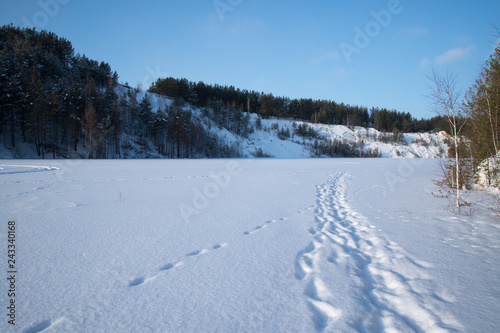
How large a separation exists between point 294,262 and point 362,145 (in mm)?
91269

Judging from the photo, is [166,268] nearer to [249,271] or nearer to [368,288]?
[249,271]

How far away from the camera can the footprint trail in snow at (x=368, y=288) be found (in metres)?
1.89

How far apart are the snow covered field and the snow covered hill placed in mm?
48093

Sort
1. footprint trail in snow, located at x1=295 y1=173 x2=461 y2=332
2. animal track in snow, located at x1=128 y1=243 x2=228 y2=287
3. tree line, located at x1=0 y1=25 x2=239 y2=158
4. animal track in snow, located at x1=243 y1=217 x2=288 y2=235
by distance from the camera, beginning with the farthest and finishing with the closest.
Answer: tree line, located at x1=0 y1=25 x2=239 y2=158
animal track in snow, located at x1=243 y1=217 x2=288 y2=235
animal track in snow, located at x1=128 y1=243 x2=228 y2=287
footprint trail in snow, located at x1=295 y1=173 x2=461 y2=332

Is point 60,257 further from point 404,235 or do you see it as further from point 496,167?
point 496,167

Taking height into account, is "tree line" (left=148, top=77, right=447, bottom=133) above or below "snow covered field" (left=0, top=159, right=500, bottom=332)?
above

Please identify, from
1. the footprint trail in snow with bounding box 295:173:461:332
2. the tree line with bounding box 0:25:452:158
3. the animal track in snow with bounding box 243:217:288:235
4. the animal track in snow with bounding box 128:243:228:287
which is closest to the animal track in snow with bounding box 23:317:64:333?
the animal track in snow with bounding box 128:243:228:287

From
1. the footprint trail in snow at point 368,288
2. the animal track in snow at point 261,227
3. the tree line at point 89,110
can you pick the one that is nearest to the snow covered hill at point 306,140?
the tree line at point 89,110

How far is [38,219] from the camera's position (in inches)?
178

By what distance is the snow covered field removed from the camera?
189 centimetres

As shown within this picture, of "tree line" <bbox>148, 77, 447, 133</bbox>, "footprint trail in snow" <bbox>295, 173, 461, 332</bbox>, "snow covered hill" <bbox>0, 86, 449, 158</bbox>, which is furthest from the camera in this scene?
"tree line" <bbox>148, 77, 447, 133</bbox>

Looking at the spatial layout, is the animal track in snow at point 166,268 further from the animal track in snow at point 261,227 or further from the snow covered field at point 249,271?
the animal track in snow at point 261,227

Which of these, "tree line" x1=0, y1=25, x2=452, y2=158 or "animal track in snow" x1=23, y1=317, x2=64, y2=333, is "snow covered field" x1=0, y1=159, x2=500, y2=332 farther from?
→ "tree line" x1=0, y1=25, x2=452, y2=158

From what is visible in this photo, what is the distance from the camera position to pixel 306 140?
81.2m
